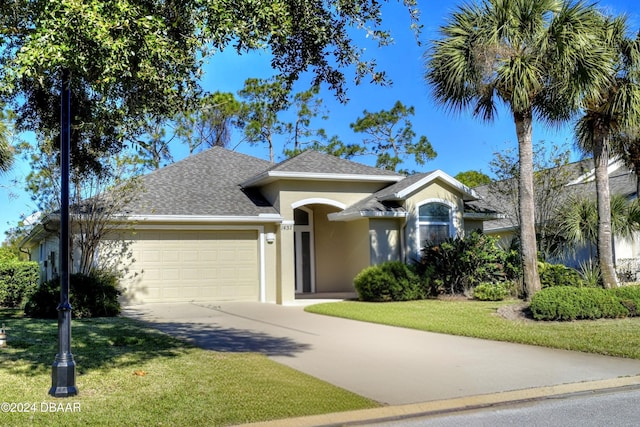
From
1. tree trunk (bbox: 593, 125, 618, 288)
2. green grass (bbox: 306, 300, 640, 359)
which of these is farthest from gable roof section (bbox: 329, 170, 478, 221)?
tree trunk (bbox: 593, 125, 618, 288)

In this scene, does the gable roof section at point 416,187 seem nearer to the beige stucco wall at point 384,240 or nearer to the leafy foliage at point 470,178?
the beige stucco wall at point 384,240

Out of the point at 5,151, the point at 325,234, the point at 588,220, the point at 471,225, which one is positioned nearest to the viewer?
the point at 5,151

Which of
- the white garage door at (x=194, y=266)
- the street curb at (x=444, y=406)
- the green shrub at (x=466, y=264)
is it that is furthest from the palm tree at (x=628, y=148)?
the street curb at (x=444, y=406)

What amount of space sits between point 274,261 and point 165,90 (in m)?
12.9

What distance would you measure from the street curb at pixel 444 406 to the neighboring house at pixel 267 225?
451 inches

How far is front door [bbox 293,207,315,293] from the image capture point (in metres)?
22.0

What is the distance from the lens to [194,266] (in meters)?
18.6

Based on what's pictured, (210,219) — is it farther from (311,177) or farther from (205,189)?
(311,177)

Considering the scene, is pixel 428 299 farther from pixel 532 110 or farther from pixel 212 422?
pixel 212 422

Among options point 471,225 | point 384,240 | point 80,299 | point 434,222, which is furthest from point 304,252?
point 80,299

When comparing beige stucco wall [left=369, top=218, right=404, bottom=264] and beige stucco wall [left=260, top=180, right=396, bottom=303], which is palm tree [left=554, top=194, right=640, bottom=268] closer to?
beige stucco wall [left=369, top=218, right=404, bottom=264]

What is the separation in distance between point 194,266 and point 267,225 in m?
2.63

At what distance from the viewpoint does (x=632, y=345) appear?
30.6 feet

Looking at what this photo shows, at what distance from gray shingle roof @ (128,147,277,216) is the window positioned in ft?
15.9
